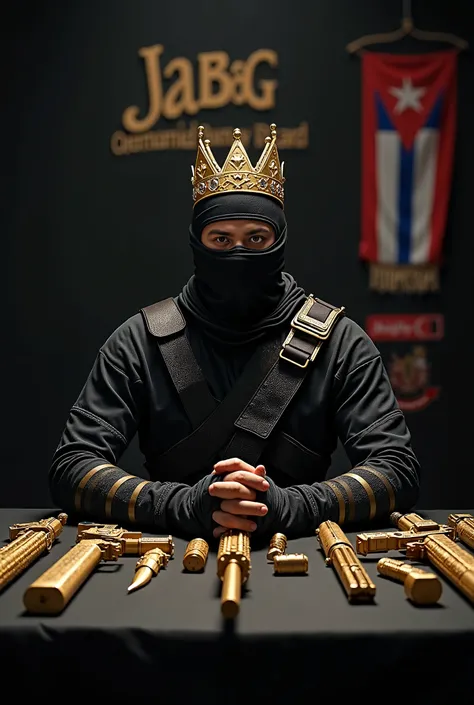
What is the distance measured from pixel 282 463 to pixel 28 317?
7.69 ft

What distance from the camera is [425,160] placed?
4375mm

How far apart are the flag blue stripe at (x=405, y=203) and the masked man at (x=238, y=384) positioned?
1.72m

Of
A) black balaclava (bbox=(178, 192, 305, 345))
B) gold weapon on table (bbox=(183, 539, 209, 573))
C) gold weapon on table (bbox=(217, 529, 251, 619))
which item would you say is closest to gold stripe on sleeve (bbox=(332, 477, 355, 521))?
gold weapon on table (bbox=(217, 529, 251, 619))

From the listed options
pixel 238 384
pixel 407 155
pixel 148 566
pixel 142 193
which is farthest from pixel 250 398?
pixel 407 155

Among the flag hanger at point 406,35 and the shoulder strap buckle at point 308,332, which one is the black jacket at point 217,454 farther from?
the flag hanger at point 406,35

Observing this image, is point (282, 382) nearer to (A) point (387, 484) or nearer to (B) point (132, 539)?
(A) point (387, 484)

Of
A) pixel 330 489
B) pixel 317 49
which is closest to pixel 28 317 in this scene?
pixel 317 49

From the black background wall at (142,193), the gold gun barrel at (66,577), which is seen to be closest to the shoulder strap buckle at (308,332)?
the gold gun barrel at (66,577)

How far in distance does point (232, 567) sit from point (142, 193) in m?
3.08

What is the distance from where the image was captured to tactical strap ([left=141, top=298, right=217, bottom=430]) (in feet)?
8.47

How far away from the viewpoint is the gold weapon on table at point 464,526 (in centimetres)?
206

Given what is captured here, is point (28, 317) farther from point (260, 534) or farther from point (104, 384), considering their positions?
point (260, 534)

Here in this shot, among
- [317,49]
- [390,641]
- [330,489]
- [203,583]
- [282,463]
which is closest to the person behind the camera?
[390,641]

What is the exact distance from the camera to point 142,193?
4.39 m
